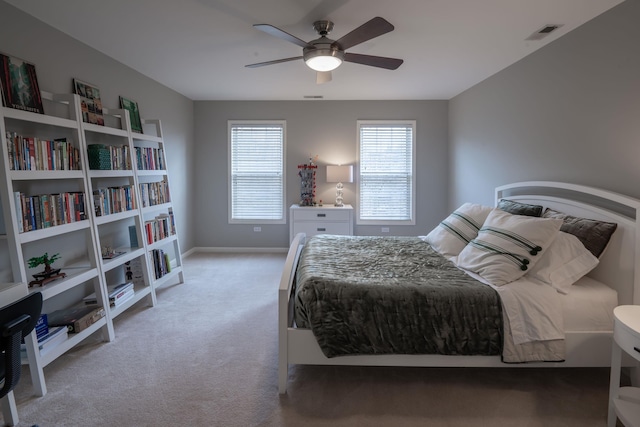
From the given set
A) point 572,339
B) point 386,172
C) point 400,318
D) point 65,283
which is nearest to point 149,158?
point 65,283

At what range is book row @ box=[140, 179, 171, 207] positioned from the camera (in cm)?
384

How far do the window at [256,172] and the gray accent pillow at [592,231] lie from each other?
13.8 feet

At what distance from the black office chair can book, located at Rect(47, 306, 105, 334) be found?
1079 millimetres

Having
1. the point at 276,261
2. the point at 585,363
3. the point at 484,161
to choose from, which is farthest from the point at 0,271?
the point at 484,161

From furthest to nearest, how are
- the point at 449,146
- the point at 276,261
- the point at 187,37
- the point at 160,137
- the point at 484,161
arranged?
the point at 449,146
the point at 276,261
the point at 484,161
the point at 160,137
the point at 187,37

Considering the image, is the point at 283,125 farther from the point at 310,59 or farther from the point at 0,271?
the point at 0,271

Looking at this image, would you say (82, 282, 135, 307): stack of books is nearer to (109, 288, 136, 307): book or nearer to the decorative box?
(109, 288, 136, 307): book

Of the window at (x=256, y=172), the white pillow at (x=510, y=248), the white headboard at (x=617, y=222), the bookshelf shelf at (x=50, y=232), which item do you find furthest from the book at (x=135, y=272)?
the white headboard at (x=617, y=222)

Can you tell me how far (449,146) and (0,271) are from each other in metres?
5.55

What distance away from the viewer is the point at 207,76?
14.5 feet

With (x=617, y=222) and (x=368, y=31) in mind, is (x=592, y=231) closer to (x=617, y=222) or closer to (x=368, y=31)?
(x=617, y=222)

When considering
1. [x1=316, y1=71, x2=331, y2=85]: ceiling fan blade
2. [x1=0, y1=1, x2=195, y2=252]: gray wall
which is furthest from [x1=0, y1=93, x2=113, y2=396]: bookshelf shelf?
[x1=316, y1=71, x2=331, y2=85]: ceiling fan blade

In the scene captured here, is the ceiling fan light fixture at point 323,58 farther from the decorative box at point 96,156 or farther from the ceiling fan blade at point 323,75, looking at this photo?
the decorative box at point 96,156

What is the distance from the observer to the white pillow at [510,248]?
236 cm
